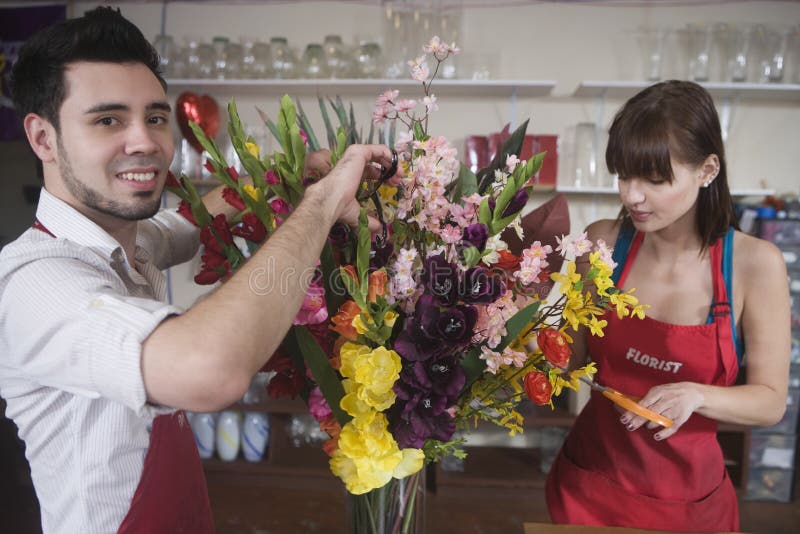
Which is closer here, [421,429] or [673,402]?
[421,429]

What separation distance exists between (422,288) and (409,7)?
2.42 metres

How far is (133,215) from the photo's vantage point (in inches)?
32.4

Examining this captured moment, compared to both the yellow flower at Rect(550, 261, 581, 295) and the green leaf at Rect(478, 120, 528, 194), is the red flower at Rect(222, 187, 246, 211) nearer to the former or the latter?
the green leaf at Rect(478, 120, 528, 194)

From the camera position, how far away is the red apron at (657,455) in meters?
1.22

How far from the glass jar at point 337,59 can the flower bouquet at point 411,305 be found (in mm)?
2061

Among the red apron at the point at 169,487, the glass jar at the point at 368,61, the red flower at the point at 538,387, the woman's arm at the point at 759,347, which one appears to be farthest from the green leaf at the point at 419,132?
the glass jar at the point at 368,61

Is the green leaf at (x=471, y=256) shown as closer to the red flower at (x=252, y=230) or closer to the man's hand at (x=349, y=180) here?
the man's hand at (x=349, y=180)

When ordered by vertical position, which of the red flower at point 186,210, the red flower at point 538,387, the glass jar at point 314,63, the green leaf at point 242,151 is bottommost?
the red flower at point 538,387

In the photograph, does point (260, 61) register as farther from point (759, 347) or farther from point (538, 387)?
point (538, 387)

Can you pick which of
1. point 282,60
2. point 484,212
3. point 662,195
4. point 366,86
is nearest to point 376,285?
point 484,212

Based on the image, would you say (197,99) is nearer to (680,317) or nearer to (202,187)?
(202,187)

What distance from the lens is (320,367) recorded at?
67cm

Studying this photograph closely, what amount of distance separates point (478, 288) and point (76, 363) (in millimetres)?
443

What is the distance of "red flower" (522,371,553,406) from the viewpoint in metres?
0.67
